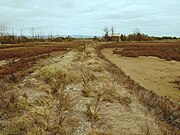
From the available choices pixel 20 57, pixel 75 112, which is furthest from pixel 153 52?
pixel 75 112

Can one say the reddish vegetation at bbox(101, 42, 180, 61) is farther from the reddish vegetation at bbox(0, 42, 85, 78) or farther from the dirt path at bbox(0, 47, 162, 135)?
the dirt path at bbox(0, 47, 162, 135)

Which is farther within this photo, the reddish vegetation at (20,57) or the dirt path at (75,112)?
the reddish vegetation at (20,57)

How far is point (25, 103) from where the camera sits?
8648 millimetres

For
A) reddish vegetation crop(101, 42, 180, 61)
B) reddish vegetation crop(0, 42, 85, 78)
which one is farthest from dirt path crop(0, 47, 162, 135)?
reddish vegetation crop(101, 42, 180, 61)

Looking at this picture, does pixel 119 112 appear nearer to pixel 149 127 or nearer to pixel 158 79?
pixel 149 127

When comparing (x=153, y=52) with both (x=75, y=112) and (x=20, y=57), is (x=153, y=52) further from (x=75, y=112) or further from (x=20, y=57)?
(x=75, y=112)

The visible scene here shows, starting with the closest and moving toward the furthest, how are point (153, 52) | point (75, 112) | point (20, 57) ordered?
1. point (75, 112)
2. point (20, 57)
3. point (153, 52)

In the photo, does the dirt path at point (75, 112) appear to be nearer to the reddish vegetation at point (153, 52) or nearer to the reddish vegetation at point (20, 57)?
the reddish vegetation at point (20, 57)

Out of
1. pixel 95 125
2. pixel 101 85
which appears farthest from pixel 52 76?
pixel 95 125

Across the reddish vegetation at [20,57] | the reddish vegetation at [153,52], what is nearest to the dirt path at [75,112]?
the reddish vegetation at [20,57]

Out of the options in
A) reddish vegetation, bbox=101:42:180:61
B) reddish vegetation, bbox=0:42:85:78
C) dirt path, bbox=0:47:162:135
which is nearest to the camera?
dirt path, bbox=0:47:162:135

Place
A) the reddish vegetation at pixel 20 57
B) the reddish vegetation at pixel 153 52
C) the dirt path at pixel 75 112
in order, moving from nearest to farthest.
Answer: the dirt path at pixel 75 112 < the reddish vegetation at pixel 20 57 < the reddish vegetation at pixel 153 52

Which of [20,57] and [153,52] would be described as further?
[153,52]

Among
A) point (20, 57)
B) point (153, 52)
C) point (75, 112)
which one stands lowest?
point (75, 112)
